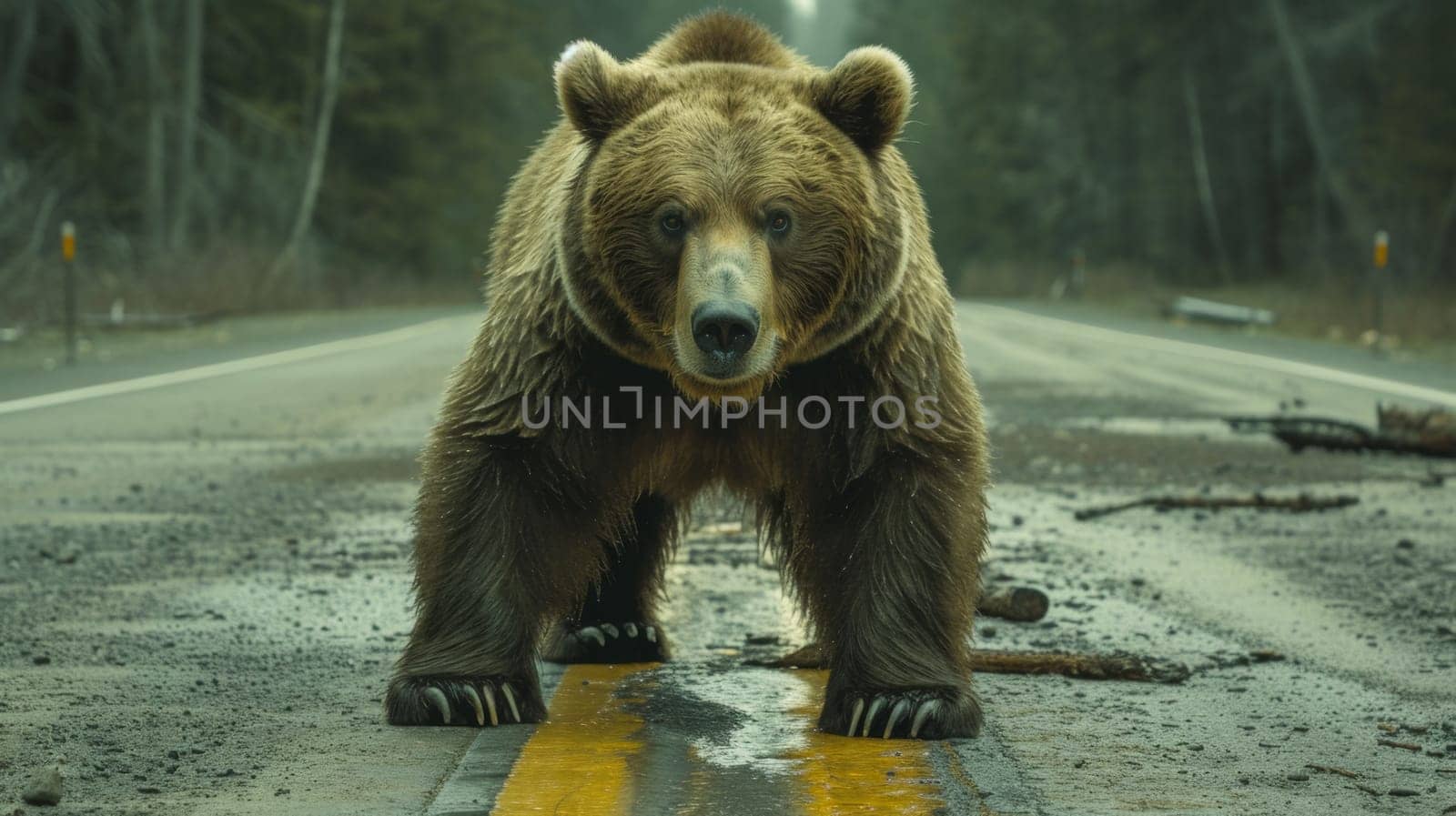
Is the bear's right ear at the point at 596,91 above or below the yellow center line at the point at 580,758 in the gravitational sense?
above

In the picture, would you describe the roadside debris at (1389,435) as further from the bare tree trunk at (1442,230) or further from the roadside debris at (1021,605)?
the bare tree trunk at (1442,230)

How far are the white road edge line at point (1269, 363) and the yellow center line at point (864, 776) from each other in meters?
9.79

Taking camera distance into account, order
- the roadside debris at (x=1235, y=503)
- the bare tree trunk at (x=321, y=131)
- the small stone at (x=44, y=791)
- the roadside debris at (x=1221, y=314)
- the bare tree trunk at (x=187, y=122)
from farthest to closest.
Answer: the bare tree trunk at (x=321, y=131)
the bare tree trunk at (x=187, y=122)
the roadside debris at (x=1221, y=314)
the roadside debris at (x=1235, y=503)
the small stone at (x=44, y=791)

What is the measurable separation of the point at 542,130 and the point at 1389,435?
20537 mm

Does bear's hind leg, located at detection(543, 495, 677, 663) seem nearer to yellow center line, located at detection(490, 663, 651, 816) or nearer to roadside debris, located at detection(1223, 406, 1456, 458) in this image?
yellow center line, located at detection(490, 663, 651, 816)

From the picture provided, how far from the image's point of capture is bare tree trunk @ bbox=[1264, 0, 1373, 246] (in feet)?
120

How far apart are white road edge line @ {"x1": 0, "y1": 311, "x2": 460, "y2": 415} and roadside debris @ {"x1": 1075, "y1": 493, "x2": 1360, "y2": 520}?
755 cm

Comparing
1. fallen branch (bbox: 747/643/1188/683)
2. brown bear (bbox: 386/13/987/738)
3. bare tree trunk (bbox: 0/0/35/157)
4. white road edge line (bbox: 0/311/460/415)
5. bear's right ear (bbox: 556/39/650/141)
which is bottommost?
white road edge line (bbox: 0/311/460/415)

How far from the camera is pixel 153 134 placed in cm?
3222

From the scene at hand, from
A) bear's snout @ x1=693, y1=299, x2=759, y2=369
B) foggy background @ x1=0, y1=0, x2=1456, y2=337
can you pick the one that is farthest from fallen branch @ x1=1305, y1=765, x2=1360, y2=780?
foggy background @ x1=0, y1=0, x2=1456, y2=337

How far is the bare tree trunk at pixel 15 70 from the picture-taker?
28.8m

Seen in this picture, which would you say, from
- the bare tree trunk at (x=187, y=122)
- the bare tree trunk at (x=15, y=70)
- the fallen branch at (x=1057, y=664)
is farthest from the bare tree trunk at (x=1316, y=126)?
the fallen branch at (x=1057, y=664)

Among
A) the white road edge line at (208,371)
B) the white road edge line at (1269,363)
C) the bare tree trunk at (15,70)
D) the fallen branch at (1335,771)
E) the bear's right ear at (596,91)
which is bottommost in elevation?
the white road edge line at (208,371)

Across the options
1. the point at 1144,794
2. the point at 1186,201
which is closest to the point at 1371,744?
the point at 1144,794
